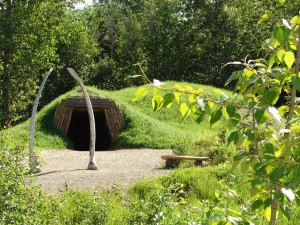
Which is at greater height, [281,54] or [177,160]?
[281,54]

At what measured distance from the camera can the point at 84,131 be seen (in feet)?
71.1

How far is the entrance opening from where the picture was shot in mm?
20031

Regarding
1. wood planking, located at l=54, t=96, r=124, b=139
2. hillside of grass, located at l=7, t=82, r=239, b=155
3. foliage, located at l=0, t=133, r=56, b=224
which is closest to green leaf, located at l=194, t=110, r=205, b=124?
foliage, located at l=0, t=133, r=56, b=224

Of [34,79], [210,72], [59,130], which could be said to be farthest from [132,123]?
[210,72]

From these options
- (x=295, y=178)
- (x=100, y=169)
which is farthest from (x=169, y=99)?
(x=100, y=169)

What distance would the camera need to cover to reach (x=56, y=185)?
10.6 m

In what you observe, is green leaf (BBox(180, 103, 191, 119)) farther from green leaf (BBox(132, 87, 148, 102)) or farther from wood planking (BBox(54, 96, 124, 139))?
wood planking (BBox(54, 96, 124, 139))

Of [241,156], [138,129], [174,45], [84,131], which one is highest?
[241,156]

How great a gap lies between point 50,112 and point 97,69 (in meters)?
15.1

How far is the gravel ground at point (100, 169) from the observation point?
10.7 m

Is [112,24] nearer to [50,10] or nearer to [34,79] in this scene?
[34,79]

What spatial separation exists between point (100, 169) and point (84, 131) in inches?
363

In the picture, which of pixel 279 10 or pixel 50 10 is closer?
pixel 50 10

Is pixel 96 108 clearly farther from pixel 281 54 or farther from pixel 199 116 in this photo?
pixel 281 54
